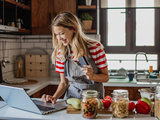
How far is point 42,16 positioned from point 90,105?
7.77 ft

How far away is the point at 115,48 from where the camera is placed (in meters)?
4.17

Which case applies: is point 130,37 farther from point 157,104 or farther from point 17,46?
point 157,104

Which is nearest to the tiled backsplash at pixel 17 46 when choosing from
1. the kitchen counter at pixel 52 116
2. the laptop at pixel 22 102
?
the laptop at pixel 22 102

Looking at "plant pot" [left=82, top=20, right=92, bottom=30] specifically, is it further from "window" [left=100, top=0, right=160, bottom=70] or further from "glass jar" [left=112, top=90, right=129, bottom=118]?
"glass jar" [left=112, top=90, right=129, bottom=118]

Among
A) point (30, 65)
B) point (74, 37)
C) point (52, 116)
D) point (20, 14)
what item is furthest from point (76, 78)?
point (20, 14)

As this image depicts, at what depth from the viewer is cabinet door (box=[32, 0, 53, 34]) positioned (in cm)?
371

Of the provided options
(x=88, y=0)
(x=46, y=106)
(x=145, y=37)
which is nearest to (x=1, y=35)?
(x=88, y=0)

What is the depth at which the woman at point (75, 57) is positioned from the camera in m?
2.15

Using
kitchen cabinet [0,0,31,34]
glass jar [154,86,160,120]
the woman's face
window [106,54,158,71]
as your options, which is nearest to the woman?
the woman's face

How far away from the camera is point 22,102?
176 cm

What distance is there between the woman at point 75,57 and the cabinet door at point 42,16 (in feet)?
4.62

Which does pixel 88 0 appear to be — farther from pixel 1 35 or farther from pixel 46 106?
pixel 46 106

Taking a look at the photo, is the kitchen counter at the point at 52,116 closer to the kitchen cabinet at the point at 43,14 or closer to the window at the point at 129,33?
the kitchen cabinet at the point at 43,14

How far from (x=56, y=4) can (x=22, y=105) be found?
87.0 inches
